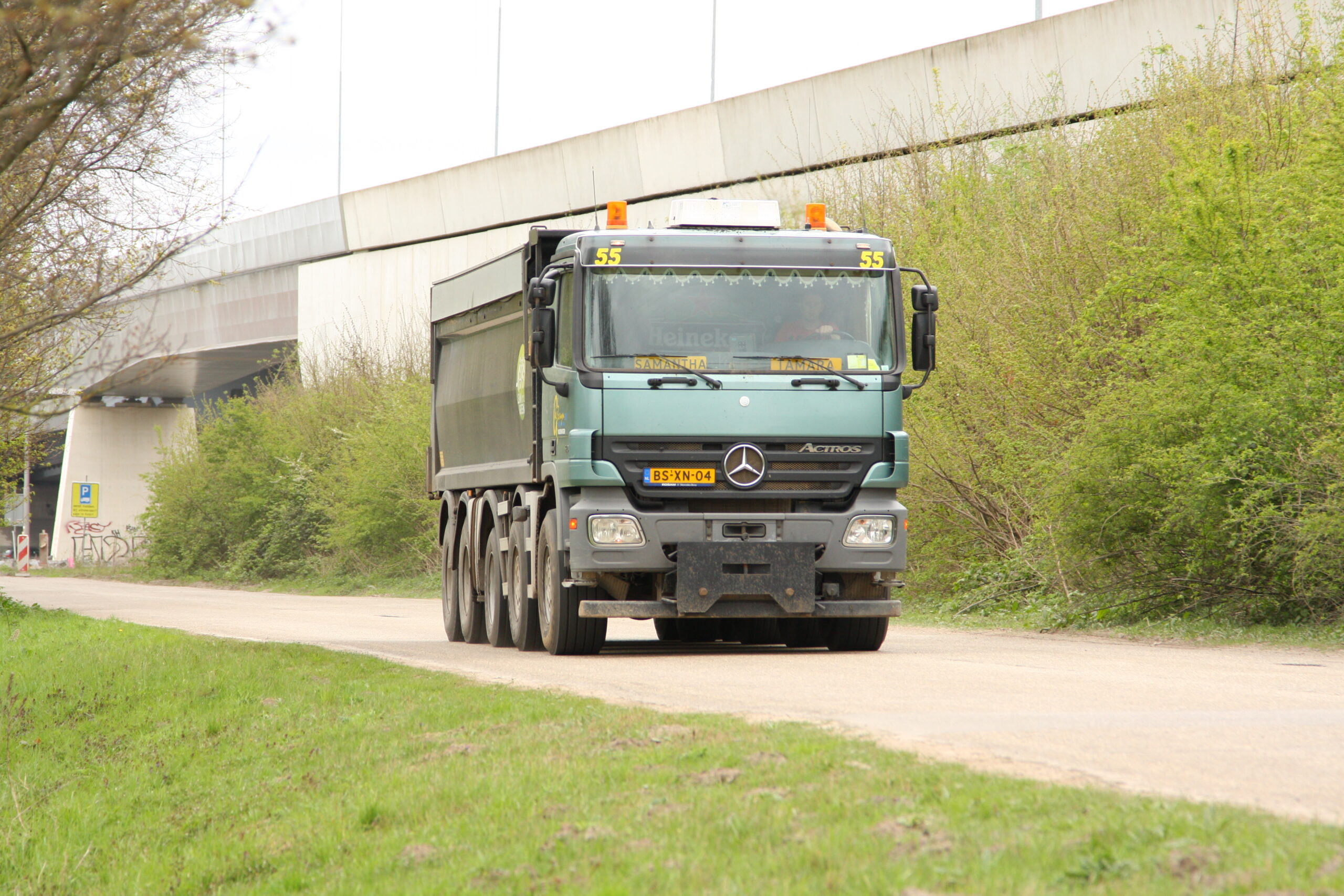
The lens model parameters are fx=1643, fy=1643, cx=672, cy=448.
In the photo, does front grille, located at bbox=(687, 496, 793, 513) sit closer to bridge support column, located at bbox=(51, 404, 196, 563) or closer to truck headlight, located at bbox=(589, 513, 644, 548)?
truck headlight, located at bbox=(589, 513, 644, 548)

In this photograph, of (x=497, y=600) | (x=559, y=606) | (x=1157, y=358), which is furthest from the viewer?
(x=497, y=600)

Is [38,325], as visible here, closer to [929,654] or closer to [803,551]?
[803,551]

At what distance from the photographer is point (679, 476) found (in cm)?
1368

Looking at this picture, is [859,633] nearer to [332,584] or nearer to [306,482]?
[332,584]

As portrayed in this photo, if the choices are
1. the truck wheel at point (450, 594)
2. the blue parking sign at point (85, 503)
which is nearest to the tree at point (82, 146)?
the truck wheel at point (450, 594)

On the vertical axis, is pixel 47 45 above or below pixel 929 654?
above

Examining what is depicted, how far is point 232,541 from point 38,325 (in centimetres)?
3839

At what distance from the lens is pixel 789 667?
12828 mm

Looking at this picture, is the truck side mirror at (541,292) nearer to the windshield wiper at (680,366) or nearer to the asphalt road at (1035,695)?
the windshield wiper at (680,366)

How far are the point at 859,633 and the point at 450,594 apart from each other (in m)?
6.08

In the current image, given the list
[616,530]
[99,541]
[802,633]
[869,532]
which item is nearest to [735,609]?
[616,530]

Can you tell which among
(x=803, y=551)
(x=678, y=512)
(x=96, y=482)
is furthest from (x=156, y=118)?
(x=96, y=482)

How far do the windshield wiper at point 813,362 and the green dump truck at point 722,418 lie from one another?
2cm

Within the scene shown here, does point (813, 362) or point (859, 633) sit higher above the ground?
point (813, 362)
